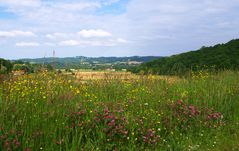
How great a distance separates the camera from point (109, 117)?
6.09 metres

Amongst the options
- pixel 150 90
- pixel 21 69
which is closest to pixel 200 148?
pixel 150 90

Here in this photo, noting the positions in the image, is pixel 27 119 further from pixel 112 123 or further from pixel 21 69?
pixel 21 69

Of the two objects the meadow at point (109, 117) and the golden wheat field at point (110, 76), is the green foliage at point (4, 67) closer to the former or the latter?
the meadow at point (109, 117)

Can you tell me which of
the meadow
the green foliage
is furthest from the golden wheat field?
the green foliage

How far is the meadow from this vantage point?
5.41 meters

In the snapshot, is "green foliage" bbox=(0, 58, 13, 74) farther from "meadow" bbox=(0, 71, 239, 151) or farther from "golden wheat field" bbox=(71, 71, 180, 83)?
"golden wheat field" bbox=(71, 71, 180, 83)

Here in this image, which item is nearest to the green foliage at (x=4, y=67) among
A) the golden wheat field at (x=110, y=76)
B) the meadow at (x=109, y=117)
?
the meadow at (x=109, y=117)

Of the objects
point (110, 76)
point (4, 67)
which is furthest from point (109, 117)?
point (110, 76)

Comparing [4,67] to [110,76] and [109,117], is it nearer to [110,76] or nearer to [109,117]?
[109,117]

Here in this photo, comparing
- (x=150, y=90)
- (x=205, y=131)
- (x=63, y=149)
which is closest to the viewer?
(x=63, y=149)

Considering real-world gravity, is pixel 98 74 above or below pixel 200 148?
above

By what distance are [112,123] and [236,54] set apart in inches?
1075

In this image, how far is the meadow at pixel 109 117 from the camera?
541 centimetres

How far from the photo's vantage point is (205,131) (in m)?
6.77
